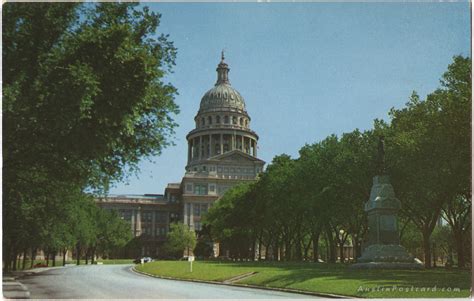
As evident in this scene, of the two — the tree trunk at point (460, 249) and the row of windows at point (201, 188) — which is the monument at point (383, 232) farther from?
the row of windows at point (201, 188)

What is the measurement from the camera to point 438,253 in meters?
91.1

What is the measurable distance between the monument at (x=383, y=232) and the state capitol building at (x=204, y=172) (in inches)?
3039

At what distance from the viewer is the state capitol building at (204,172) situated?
364 ft

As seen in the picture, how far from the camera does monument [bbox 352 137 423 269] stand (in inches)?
1083

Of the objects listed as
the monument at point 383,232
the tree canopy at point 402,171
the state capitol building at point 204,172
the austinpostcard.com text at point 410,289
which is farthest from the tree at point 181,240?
A: the austinpostcard.com text at point 410,289

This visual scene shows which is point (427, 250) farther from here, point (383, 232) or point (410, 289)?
point (410, 289)

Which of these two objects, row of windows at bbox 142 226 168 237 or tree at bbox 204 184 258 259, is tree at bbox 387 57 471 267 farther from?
row of windows at bbox 142 226 168 237

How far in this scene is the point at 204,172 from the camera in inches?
4562

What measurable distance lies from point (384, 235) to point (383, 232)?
16 cm

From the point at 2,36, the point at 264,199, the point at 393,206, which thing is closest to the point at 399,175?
the point at 393,206

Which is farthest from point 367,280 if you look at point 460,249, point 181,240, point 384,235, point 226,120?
point 226,120

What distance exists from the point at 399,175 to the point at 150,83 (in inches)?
682

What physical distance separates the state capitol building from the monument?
77198 millimetres

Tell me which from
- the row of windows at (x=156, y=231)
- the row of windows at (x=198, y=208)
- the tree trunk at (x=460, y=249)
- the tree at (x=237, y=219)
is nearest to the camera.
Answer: the tree trunk at (x=460, y=249)
